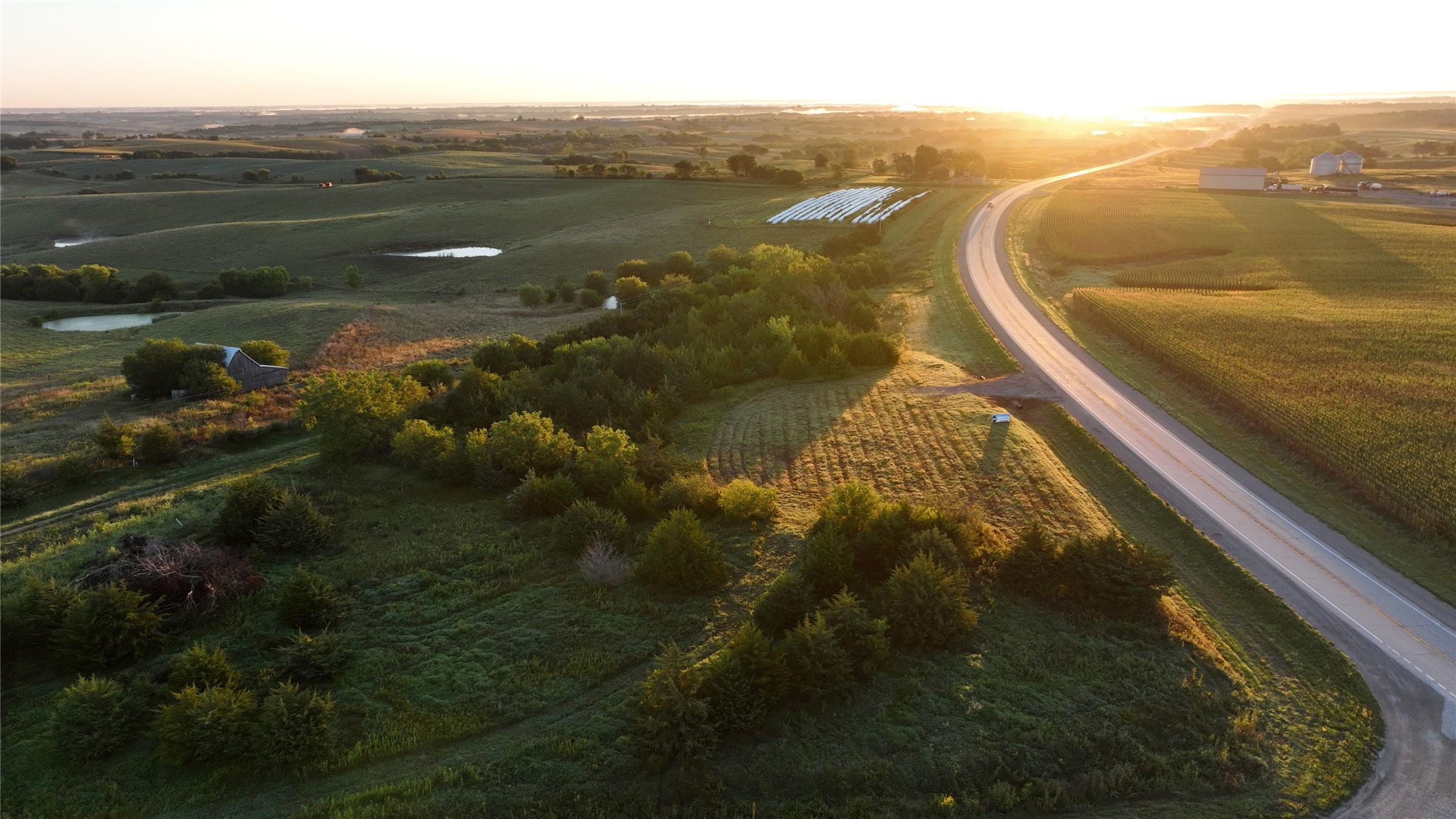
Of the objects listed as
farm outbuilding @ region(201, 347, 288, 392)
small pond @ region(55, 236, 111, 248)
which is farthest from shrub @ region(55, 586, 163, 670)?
small pond @ region(55, 236, 111, 248)

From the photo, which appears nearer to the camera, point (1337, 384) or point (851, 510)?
point (851, 510)

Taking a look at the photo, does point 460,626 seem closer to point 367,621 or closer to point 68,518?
point 367,621

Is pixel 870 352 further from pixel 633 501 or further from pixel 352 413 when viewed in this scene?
pixel 352 413

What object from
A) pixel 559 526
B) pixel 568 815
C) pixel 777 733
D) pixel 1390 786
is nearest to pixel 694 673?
pixel 777 733

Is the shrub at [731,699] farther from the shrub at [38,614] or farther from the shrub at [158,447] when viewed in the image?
the shrub at [158,447]

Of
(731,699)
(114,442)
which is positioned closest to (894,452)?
(731,699)

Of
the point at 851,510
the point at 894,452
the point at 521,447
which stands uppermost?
the point at 521,447

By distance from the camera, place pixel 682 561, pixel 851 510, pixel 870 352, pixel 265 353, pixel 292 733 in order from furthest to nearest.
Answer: pixel 265 353 < pixel 870 352 < pixel 851 510 < pixel 682 561 < pixel 292 733
